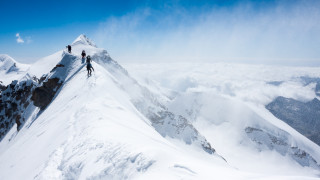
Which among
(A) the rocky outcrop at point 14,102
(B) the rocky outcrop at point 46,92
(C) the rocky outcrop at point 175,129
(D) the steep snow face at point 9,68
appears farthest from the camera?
(D) the steep snow face at point 9,68

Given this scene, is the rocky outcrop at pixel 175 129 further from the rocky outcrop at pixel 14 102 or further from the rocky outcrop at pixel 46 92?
the rocky outcrop at pixel 46 92

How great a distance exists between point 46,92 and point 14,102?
28298mm

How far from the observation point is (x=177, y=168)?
775cm

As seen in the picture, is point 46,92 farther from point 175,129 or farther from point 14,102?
point 175,129

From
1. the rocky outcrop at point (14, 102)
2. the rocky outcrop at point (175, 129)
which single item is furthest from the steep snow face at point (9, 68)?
the rocky outcrop at point (175, 129)

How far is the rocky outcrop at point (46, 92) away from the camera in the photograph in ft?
132

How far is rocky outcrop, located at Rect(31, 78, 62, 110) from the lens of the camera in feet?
132

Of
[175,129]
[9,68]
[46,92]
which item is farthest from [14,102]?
[9,68]

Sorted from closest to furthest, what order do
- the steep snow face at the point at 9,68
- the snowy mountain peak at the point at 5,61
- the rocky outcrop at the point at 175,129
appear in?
the rocky outcrop at the point at 175,129, the steep snow face at the point at 9,68, the snowy mountain peak at the point at 5,61

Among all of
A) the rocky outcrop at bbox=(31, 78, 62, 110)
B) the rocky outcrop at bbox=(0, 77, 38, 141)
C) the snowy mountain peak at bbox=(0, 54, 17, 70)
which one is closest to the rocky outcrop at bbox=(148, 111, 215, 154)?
the rocky outcrop at bbox=(0, 77, 38, 141)

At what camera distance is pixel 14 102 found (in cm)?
5769

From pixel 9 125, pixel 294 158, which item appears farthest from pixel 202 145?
pixel 294 158

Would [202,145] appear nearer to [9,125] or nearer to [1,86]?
[9,125]

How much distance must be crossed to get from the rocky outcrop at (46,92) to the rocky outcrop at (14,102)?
15.8 meters
